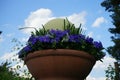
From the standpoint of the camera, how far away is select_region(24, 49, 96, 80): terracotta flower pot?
340 cm

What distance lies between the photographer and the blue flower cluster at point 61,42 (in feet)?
11.5

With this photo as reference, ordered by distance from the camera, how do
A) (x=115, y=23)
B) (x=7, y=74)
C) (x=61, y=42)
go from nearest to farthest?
(x=61, y=42)
(x=7, y=74)
(x=115, y=23)

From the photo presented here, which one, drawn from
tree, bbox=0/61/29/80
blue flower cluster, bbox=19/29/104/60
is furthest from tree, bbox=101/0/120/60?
blue flower cluster, bbox=19/29/104/60

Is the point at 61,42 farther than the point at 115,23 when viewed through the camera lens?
No

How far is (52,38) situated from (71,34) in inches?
10.4

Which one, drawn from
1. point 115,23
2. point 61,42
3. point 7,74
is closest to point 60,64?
point 61,42

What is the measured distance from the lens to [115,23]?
74.3 feet

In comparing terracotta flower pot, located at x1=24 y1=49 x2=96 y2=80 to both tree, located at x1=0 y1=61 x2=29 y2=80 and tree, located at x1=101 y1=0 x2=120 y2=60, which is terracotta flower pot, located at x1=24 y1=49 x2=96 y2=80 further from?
tree, located at x1=101 y1=0 x2=120 y2=60

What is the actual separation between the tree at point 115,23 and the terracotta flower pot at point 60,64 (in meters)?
18.8

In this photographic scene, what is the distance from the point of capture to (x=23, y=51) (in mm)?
3730

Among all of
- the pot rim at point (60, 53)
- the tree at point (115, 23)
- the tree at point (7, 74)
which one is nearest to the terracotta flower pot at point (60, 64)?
the pot rim at point (60, 53)

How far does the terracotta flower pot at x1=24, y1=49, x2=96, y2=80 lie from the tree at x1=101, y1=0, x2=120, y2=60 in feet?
61.6

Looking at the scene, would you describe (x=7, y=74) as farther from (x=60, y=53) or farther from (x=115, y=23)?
(x=115, y=23)

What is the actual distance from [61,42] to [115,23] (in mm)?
19583
